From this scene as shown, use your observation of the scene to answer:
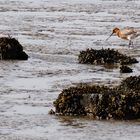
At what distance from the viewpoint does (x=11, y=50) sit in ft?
57.2

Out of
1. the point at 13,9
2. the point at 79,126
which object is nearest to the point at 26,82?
the point at 79,126

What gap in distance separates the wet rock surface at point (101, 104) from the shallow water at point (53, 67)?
250 millimetres

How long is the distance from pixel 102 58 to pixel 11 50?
233cm

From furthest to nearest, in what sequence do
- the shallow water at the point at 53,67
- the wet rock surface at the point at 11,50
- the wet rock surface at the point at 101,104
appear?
the wet rock surface at the point at 11,50
the wet rock surface at the point at 101,104
the shallow water at the point at 53,67

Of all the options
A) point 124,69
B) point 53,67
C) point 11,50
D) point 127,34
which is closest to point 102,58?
point 53,67

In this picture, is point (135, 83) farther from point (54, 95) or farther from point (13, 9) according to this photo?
point (13, 9)

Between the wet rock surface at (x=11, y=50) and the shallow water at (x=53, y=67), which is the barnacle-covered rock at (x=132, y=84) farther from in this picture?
the wet rock surface at (x=11, y=50)

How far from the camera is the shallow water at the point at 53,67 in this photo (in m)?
10.3

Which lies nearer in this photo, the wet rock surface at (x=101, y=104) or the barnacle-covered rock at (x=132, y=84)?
the wet rock surface at (x=101, y=104)

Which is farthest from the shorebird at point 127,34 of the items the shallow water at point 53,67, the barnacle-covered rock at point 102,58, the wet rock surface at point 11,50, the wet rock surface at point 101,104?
the wet rock surface at point 101,104

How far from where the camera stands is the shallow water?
10258mm

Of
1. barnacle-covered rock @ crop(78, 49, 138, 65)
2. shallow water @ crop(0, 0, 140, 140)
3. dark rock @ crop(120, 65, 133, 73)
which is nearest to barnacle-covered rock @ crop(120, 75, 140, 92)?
shallow water @ crop(0, 0, 140, 140)

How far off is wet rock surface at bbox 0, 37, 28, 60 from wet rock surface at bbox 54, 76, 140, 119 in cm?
602

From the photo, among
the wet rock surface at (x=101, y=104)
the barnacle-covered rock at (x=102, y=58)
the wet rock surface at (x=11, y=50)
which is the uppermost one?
the wet rock surface at (x=11, y=50)
